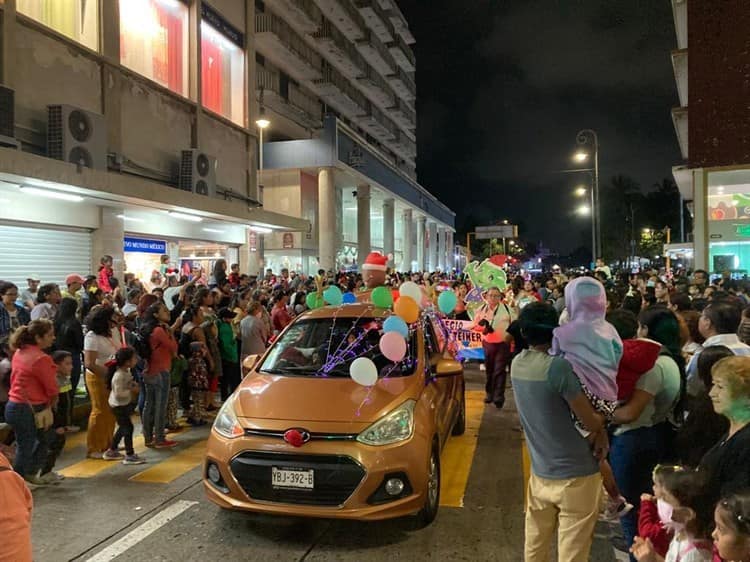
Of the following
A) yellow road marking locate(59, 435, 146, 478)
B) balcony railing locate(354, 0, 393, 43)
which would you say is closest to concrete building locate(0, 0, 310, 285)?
yellow road marking locate(59, 435, 146, 478)

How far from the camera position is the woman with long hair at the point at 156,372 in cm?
672

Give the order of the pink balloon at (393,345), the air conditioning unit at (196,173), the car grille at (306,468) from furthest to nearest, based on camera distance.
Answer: the air conditioning unit at (196,173) < the pink balloon at (393,345) < the car grille at (306,468)

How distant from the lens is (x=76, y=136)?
12.1m

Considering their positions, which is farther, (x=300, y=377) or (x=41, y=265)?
(x=41, y=265)

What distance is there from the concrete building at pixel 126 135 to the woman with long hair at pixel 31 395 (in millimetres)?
5431

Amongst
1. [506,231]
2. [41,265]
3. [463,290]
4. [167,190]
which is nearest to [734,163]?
[463,290]

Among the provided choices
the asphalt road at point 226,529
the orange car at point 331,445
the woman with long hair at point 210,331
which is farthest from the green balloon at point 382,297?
the woman with long hair at point 210,331

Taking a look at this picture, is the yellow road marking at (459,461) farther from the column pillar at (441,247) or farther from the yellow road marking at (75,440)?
the column pillar at (441,247)

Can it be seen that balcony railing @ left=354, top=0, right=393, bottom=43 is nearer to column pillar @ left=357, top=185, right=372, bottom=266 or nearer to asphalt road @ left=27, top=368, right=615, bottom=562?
column pillar @ left=357, top=185, right=372, bottom=266

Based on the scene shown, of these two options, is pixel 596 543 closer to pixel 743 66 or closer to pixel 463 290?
pixel 463 290

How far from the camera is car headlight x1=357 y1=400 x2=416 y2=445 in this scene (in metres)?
4.26

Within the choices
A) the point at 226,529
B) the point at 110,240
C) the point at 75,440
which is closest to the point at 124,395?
the point at 75,440

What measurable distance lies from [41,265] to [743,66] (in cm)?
2191

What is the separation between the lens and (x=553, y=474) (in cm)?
313
